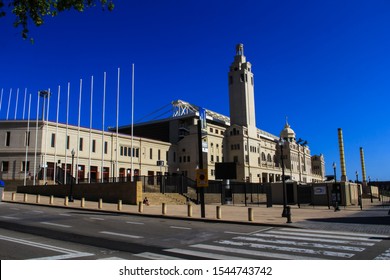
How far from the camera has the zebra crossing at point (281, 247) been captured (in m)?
9.92

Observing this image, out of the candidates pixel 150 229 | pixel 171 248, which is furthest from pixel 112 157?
pixel 171 248

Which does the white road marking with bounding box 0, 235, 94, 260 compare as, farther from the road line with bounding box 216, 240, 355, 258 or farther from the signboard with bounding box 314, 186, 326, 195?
the signboard with bounding box 314, 186, 326, 195

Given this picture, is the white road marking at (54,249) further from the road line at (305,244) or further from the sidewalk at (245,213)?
the sidewalk at (245,213)

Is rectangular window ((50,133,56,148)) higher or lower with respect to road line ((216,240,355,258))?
higher

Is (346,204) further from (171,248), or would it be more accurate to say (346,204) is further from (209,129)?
(209,129)

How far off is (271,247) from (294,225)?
6944 mm

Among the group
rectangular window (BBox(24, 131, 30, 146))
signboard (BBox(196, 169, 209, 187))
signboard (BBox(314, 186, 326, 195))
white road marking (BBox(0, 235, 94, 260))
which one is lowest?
white road marking (BBox(0, 235, 94, 260))

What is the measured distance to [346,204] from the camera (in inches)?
1652

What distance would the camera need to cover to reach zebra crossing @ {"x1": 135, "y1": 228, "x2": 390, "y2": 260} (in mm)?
9922

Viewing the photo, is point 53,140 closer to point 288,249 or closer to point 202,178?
point 202,178

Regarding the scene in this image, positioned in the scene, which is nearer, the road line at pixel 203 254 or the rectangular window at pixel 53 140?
the road line at pixel 203 254

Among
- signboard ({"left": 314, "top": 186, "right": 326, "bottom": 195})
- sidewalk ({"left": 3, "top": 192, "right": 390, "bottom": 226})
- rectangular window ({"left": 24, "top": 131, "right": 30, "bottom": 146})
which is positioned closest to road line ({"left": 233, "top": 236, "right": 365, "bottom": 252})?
sidewalk ({"left": 3, "top": 192, "right": 390, "bottom": 226})

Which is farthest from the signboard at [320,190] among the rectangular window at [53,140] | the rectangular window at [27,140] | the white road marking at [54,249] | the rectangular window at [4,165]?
the rectangular window at [4,165]

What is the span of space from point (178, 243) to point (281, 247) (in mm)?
3283
